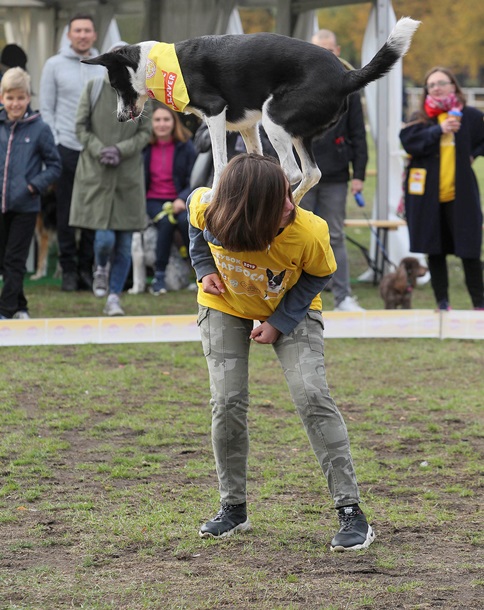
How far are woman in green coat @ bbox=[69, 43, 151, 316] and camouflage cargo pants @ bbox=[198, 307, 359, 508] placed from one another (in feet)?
17.8

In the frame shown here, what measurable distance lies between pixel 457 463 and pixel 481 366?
2657 mm

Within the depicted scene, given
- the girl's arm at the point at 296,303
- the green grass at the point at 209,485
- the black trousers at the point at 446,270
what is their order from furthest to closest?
1. the black trousers at the point at 446,270
2. the girl's arm at the point at 296,303
3. the green grass at the point at 209,485

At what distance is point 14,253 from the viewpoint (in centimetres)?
881

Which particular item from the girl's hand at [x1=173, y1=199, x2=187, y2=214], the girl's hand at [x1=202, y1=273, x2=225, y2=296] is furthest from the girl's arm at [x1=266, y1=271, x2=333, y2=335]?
the girl's hand at [x1=173, y1=199, x2=187, y2=214]

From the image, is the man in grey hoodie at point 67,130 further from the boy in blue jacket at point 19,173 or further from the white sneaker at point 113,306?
the white sneaker at point 113,306

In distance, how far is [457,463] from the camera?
561 centimetres

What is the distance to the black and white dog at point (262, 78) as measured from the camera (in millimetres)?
3266

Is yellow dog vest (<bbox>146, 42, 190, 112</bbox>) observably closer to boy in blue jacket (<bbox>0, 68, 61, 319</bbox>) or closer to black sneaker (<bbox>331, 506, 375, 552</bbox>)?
A: black sneaker (<bbox>331, 506, 375, 552</bbox>)

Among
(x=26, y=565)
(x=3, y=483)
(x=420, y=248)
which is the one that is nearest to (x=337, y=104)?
(x=26, y=565)

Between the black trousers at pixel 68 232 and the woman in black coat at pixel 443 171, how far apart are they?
3.77 meters

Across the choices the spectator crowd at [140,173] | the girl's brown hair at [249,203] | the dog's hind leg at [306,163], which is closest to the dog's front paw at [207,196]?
the girl's brown hair at [249,203]

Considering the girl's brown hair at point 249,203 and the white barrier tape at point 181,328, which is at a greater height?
the girl's brown hair at point 249,203

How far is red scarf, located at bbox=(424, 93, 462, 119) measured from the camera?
894 centimetres

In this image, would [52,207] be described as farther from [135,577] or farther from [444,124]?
[135,577]
